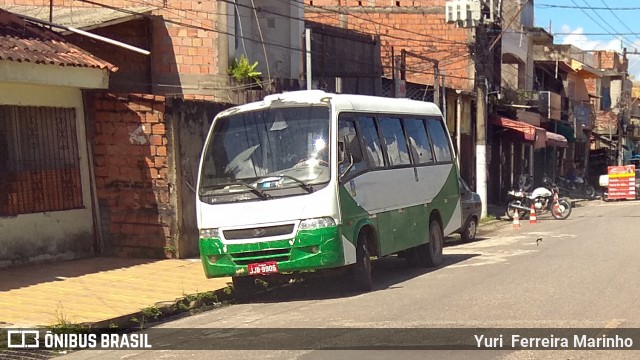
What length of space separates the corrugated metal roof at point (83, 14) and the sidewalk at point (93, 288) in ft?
16.8

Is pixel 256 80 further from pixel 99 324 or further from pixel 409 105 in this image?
pixel 99 324

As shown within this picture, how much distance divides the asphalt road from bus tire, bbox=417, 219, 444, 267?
0.89ft

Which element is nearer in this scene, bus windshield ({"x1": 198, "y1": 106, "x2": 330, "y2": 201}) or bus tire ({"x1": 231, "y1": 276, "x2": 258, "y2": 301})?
bus windshield ({"x1": 198, "y1": 106, "x2": 330, "y2": 201})

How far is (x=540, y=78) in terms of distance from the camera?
164 feet

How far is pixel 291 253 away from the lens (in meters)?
Result: 11.1

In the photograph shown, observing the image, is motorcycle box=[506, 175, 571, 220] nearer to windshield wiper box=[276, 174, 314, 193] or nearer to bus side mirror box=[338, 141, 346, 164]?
bus side mirror box=[338, 141, 346, 164]

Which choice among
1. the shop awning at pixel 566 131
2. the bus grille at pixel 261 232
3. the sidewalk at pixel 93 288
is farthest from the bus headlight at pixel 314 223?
the shop awning at pixel 566 131

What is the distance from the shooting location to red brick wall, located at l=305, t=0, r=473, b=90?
110ft

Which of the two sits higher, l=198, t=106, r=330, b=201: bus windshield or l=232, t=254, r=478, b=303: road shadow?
l=198, t=106, r=330, b=201: bus windshield

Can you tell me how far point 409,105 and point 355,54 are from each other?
408 inches

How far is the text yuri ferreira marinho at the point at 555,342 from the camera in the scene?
7777mm

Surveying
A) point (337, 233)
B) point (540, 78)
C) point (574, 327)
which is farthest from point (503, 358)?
point (540, 78)

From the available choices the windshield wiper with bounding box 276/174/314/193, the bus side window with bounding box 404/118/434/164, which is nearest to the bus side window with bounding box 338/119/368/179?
the windshield wiper with bounding box 276/174/314/193

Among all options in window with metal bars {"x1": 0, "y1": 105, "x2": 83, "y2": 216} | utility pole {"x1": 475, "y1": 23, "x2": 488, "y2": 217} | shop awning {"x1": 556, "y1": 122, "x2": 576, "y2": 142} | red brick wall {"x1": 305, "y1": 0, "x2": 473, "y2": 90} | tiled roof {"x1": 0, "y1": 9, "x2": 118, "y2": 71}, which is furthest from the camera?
shop awning {"x1": 556, "y1": 122, "x2": 576, "y2": 142}
